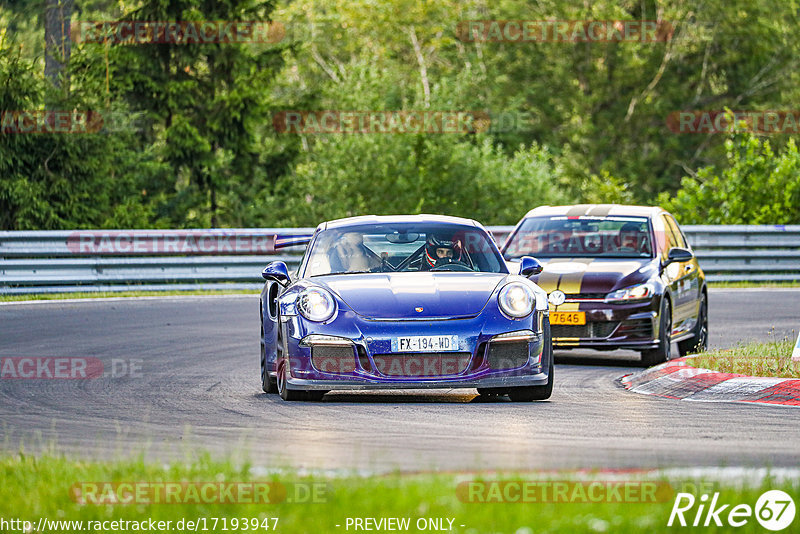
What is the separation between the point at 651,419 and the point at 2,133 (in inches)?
783

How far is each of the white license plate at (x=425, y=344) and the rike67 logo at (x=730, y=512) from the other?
13.1 ft

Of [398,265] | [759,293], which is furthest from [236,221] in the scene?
[398,265]

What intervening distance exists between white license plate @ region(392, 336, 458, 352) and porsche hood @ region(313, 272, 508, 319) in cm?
16

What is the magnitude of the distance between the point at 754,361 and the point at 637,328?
172 centimetres

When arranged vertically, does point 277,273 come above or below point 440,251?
below

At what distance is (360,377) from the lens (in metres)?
9.80

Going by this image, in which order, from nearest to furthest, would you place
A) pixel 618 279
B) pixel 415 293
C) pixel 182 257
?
pixel 415 293 < pixel 618 279 < pixel 182 257

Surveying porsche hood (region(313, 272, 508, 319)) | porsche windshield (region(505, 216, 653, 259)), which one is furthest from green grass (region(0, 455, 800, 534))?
porsche windshield (region(505, 216, 653, 259))

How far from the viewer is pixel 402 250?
11.1 m

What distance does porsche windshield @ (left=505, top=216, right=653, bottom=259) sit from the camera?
14727 mm
